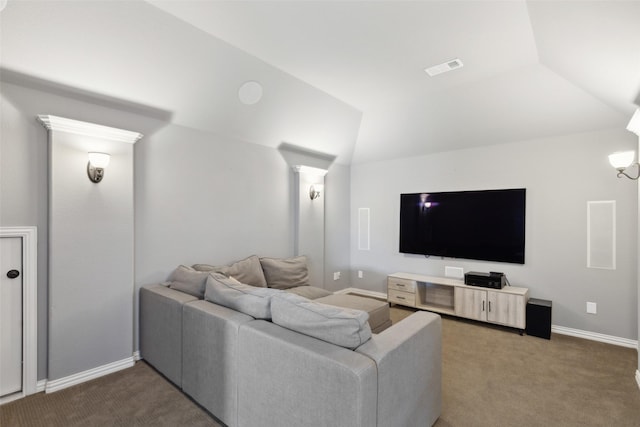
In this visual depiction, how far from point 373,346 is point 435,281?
328cm

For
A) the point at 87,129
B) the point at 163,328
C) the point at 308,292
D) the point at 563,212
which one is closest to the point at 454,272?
the point at 563,212

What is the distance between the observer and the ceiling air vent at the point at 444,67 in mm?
3180

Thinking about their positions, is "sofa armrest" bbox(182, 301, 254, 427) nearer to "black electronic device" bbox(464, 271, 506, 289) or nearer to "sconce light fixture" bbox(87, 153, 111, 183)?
"sconce light fixture" bbox(87, 153, 111, 183)

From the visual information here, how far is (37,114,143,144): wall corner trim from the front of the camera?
2492 mm

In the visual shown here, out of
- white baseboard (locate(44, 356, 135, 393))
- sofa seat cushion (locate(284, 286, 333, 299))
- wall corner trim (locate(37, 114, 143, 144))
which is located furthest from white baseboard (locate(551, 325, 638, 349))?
wall corner trim (locate(37, 114, 143, 144))

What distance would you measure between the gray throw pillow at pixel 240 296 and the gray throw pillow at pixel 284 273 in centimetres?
143

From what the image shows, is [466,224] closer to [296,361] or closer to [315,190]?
[315,190]

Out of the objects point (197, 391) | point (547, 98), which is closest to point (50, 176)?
point (197, 391)

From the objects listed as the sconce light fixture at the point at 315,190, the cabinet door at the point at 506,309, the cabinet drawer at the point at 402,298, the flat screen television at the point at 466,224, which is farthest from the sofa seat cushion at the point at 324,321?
the flat screen television at the point at 466,224

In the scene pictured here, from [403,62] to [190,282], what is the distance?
119 inches

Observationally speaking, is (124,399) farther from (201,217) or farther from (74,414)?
(201,217)

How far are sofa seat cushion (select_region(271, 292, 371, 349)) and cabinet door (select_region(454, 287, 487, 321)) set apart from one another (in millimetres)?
3031

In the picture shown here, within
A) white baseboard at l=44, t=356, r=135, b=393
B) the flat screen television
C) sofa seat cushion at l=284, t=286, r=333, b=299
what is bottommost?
white baseboard at l=44, t=356, r=135, b=393

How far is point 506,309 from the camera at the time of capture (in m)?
3.87
